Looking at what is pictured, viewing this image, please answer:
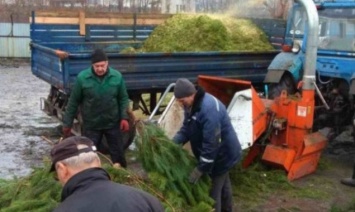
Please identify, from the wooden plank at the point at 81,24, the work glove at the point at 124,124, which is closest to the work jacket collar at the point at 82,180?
the work glove at the point at 124,124

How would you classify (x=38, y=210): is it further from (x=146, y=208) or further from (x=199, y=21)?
(x=199, y=21)

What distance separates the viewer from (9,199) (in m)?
4.81

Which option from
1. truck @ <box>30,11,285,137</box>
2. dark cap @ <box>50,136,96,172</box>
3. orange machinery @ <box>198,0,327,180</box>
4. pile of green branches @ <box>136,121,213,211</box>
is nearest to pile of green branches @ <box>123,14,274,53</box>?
truck @ <box>30,11,285,137</box>

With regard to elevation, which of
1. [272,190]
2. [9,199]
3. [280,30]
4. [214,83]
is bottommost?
[272,190]

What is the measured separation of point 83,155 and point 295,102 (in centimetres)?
516

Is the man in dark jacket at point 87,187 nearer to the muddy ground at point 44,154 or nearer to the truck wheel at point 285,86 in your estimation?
the muddy ground at point 44,154

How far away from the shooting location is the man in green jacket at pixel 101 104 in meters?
6.59

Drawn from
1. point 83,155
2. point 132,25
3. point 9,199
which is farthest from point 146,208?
point 132,25

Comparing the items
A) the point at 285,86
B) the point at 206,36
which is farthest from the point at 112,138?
the point at 206,36

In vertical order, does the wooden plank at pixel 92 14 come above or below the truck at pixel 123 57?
above

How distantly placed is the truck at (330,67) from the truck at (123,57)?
1055 millimetres

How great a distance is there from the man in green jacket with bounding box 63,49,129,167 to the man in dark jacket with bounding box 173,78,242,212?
1.12 meters

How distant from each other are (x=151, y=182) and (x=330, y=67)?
4.26 metres

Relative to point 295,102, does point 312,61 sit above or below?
above
